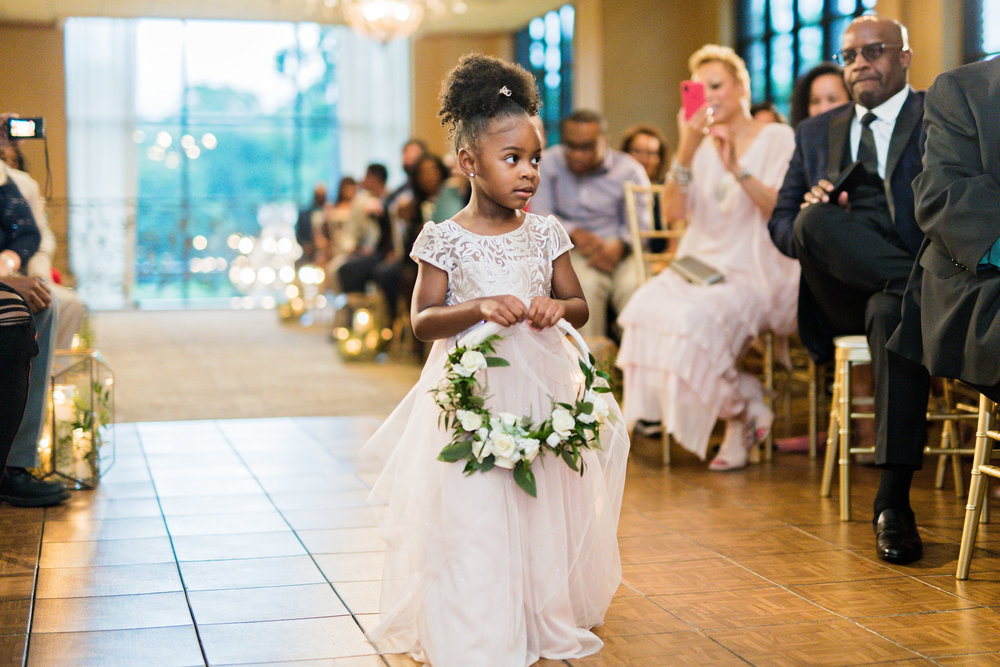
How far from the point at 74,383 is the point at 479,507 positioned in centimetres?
228

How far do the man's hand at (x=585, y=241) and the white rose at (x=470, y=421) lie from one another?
135 inches

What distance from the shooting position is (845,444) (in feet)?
11.9

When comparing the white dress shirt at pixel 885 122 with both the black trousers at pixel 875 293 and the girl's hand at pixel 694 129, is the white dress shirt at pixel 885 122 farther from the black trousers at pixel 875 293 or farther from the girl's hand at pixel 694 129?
the girl's hand at pixel 694 129

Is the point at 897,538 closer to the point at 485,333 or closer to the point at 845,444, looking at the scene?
the point at 845,444

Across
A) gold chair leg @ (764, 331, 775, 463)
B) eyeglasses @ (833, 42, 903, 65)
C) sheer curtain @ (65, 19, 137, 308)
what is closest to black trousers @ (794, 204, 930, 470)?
eyeglasses @ (833, 42, 903, 65)

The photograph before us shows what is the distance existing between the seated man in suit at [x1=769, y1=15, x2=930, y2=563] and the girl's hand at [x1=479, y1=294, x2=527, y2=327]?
1397 millimetres

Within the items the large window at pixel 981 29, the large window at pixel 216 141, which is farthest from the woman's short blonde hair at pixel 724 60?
the large window at pixel 216 141

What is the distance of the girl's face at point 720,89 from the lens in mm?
4656

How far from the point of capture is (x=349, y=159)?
1548cm

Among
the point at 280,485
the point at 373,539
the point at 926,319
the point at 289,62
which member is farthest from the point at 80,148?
the point at 926,319

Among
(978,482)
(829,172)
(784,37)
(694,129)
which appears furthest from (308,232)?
(978,482)

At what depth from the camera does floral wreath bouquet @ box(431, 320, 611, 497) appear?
2318mm

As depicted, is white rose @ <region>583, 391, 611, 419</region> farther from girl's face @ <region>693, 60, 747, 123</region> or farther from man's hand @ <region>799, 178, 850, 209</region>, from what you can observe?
girl's face @ <region>693, 60, 747, 123</region>

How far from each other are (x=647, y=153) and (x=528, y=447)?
4487 millimetres
